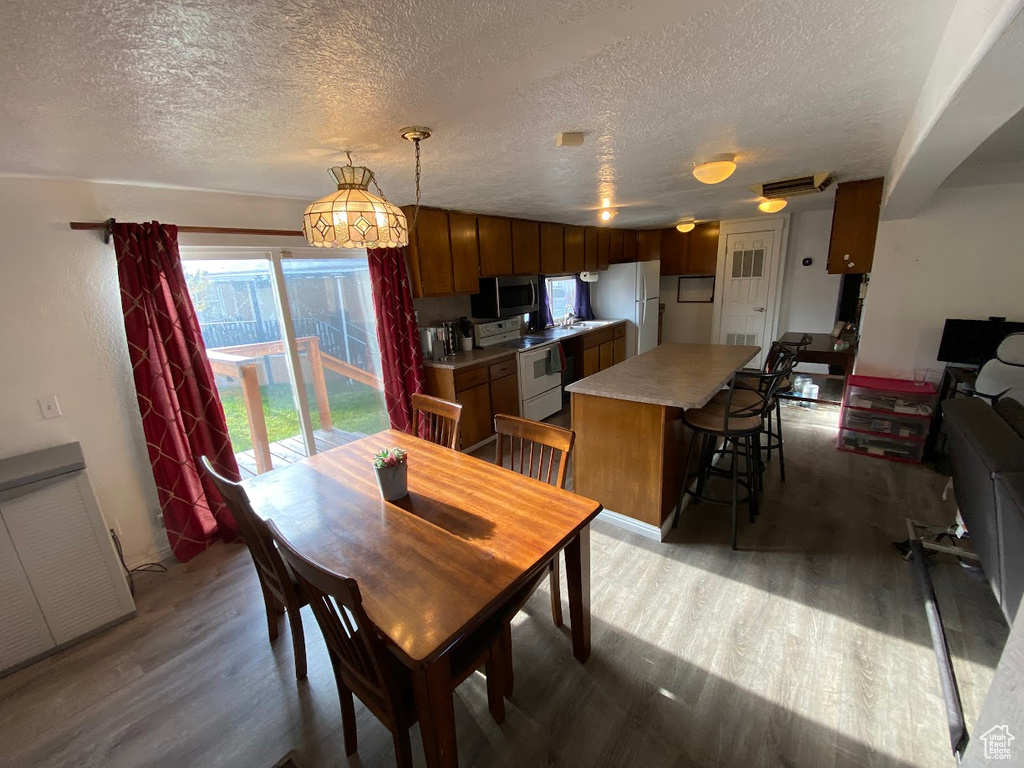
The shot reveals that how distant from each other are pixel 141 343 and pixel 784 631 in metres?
3.46

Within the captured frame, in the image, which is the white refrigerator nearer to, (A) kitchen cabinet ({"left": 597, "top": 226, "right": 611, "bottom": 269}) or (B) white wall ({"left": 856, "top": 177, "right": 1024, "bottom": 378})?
(A) kitchen cabinet ({"left": 597, "top": 226, "right": 611, "bottom": 269})

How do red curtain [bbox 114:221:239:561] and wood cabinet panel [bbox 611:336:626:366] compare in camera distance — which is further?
wood cabinet panel [bbox 611:336:626:366]

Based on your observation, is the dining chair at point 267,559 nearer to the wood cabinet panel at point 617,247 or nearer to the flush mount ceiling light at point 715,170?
the flush mount ceiling light at point 715,170

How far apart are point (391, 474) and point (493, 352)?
2376mm

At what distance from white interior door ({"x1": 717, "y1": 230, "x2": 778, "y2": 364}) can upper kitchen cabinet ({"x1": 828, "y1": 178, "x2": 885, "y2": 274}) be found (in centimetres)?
218

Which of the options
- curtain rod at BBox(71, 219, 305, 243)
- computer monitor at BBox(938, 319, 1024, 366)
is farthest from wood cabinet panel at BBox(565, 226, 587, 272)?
computer monitor at BBox(938, 319, 1024, 366)

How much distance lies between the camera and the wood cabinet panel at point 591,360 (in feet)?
16.2

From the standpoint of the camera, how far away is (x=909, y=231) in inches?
124

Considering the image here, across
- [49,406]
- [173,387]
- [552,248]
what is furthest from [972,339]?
[49,406]

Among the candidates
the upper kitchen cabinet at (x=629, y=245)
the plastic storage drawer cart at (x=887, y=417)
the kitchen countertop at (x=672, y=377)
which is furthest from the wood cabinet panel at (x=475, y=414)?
the upper kitchen cabinet at (x=629, y=245)

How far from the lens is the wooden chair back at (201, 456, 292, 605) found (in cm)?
133

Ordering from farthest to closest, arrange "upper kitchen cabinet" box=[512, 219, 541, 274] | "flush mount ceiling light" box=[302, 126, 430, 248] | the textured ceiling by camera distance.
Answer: "upper kitchen cabinet" box=[512, 219, 541, 274] → "flush mount ceiling light" box=[302, 126, 430, 248] → the textured ceiling

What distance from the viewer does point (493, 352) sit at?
3.86 m

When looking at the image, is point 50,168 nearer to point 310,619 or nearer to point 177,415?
point 177,415
